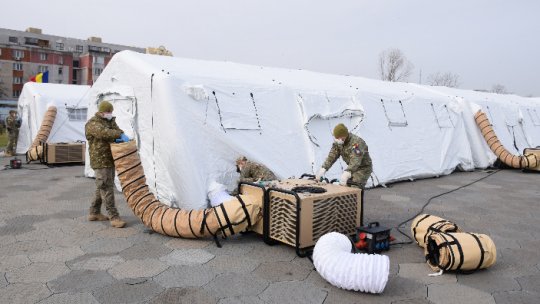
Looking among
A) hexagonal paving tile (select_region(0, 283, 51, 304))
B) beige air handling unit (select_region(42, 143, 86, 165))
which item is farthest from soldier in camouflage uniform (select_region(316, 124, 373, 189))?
beige air handling unit (select_region(42, 143, 86, 165))

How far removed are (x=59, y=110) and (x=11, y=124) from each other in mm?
2073

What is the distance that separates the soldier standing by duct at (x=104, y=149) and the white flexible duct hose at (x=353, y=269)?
321 centimetres

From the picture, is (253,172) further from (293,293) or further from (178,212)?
(293,293)

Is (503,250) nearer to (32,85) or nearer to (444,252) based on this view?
(444,252)

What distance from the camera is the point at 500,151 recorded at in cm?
1272

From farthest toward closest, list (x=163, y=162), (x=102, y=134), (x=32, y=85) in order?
1. (x=32, y=85)
2. (x=163, y=162)
3. (x=102, y=134)

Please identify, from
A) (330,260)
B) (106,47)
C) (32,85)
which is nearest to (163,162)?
(330,260)

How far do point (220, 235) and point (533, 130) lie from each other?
15890 mm

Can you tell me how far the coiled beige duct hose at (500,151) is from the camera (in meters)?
12.5

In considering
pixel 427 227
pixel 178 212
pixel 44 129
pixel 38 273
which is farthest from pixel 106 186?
pixel 44 129

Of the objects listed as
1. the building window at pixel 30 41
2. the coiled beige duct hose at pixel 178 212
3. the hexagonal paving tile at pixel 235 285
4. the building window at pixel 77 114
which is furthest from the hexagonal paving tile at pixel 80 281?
the building window at pixel 30 41

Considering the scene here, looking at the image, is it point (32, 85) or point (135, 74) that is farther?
point (32, 85)

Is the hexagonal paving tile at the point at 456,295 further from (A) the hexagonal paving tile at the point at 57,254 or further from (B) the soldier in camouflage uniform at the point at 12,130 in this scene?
(B) the soldier in camouflage uniform at the point at 12,130

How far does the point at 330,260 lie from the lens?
3.77 metres
